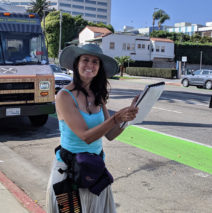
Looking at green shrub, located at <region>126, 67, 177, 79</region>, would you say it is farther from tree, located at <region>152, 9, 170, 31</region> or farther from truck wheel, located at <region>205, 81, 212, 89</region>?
tree, located at <region>152, 9, 170, 31</region>

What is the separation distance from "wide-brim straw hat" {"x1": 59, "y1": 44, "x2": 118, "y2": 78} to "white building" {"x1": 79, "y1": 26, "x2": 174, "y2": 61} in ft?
205

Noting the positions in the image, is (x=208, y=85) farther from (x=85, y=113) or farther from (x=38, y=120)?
(x=85, y=113)

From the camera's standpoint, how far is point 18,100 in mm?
8547

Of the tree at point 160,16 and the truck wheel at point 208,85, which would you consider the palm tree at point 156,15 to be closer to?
the tree at point 160,16

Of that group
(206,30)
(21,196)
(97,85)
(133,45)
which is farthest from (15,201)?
(206,30)

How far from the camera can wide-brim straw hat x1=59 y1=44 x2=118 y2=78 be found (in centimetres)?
256

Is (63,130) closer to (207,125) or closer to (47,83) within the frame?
(47,83)

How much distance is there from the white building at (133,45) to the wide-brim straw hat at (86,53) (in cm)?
6240

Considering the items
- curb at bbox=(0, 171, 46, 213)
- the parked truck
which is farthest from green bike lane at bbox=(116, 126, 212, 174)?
curb at bbox=(0, 171, 46, 213)

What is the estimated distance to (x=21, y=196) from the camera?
459cm

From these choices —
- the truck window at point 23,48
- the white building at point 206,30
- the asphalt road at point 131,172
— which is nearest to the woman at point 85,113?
the asphalt road at point 131,172

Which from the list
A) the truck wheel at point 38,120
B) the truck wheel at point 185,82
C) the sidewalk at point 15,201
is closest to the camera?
the sidewalk at point 15,201

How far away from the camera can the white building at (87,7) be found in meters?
171

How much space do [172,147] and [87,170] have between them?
567 centimetres
